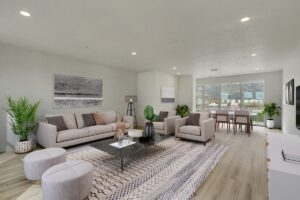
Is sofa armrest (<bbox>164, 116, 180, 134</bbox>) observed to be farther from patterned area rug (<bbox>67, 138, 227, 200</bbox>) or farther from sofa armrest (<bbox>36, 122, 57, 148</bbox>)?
sofa armrest (<bbox>36, 122, 57, 148</bbox>)

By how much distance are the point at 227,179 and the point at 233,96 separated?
22.0 feet

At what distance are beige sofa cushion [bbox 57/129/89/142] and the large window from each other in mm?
7013

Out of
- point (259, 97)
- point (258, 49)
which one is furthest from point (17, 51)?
point (259, 97)

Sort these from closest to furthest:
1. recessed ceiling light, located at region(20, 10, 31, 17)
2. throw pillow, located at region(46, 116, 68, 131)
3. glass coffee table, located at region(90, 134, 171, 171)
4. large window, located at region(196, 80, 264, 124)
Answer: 1. recessed ceiling light, located at region(20, 10, 31, 17)
2. glass coffee table, located at region(90, 134, 171, 171)
3. throw pillow, located at region(46, 116, 68, 131)
4. large window, located at region(196, 80, 264, 124)

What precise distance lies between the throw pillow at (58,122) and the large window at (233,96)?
742 centimetres

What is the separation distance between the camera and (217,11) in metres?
2.18

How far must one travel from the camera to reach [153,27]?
106 inches

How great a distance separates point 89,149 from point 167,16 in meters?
3.42

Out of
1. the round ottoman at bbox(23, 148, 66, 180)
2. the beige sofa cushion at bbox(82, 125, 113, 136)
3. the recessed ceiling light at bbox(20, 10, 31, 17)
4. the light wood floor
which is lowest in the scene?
the light wood floor

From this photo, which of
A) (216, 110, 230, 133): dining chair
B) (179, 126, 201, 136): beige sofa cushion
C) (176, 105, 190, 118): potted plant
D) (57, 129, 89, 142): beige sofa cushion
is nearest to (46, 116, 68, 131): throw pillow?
(57, 129, 89, 142): beige sofa cushion

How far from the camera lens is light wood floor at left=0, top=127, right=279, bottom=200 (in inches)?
79.4

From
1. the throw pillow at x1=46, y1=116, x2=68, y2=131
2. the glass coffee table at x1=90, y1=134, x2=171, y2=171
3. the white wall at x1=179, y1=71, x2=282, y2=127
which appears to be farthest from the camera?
the white wall at x1=179, y1=71, x2=282, y2=127

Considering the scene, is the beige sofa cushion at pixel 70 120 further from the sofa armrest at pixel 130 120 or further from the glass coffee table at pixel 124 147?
the sofa armrest at pixel 130 120

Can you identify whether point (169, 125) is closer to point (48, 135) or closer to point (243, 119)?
point (243, 119)
